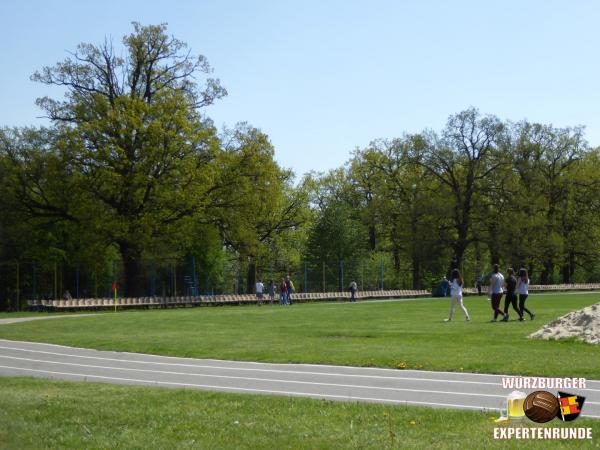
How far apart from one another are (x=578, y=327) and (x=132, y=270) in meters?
39.0

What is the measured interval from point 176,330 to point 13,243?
3256 cm

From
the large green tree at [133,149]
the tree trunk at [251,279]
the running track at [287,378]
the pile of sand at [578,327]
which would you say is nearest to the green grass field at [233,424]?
the running track at [287,378]

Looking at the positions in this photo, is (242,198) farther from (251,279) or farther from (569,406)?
(569,406)

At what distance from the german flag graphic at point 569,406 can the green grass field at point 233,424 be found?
0.40 ft

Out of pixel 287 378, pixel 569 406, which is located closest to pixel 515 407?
pixel 569 406

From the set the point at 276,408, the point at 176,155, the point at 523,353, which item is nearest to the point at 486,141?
the point at 176,155

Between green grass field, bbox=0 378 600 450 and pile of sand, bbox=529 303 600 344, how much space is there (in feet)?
35.1

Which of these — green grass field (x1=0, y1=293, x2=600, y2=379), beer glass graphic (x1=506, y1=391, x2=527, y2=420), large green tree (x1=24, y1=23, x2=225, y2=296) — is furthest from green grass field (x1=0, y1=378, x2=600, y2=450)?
large green tree (x1=24, y1=23, x2=225, y2=296)

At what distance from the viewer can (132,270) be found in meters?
54.2

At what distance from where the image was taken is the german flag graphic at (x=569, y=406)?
8.77 meters

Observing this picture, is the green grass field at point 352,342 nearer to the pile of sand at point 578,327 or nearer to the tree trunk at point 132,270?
the pile of sand at point 578,327

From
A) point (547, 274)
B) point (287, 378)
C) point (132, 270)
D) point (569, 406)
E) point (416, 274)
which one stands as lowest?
point (287, 378)

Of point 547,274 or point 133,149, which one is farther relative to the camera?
point 547,274

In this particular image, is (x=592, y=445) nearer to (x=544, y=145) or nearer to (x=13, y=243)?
(x=13, y=243)
